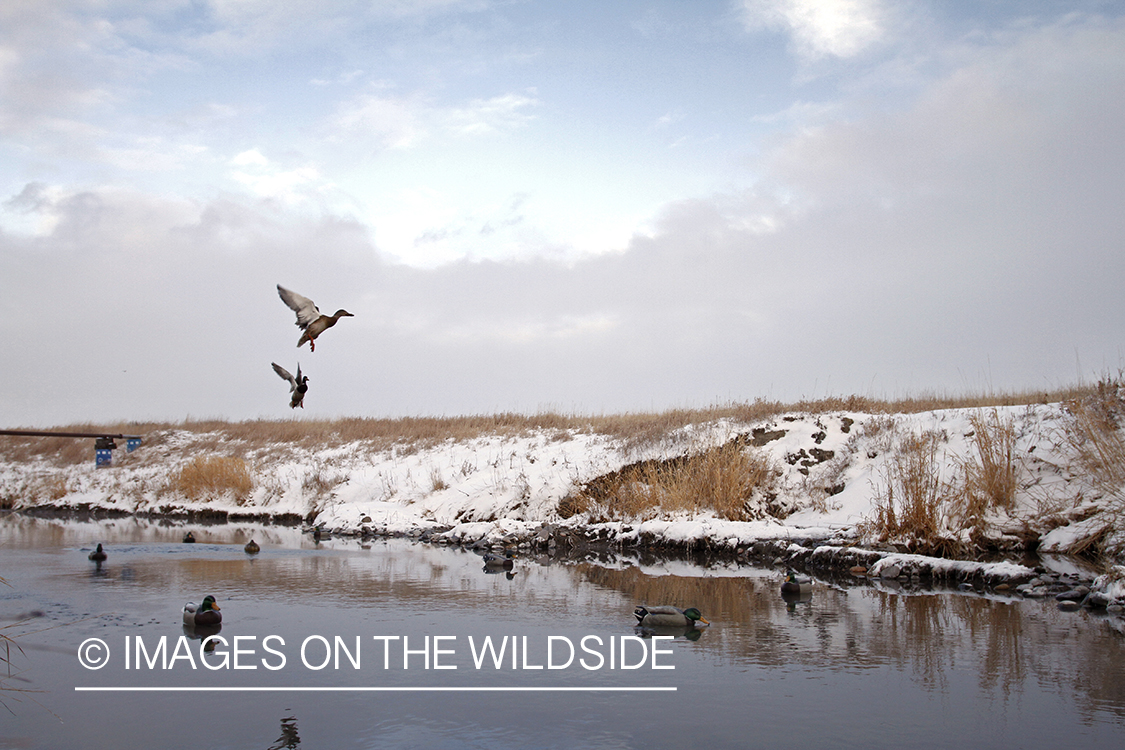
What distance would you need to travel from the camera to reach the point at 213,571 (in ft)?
46.4

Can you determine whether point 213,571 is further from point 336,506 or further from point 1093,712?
point 1093,712

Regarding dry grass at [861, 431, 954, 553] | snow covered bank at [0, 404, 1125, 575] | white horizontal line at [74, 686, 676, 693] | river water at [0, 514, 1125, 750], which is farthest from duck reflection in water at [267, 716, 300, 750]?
dry grass at [861, 431, 954, 553]

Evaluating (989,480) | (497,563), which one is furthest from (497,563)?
(989,480)

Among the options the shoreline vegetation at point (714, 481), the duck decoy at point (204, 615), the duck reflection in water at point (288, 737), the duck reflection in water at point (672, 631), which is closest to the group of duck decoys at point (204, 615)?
the duck decoy at point (204, 615)

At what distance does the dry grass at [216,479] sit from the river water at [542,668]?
14320mm

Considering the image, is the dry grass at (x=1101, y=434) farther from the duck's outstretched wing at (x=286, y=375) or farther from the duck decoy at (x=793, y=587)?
the duck's outstretched wing at (x=286, y=375)

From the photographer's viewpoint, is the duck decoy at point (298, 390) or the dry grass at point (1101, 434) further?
the dry grass at point (1101, 434)

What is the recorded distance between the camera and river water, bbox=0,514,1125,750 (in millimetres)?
6094

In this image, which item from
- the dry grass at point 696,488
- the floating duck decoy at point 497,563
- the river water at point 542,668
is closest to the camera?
the river water at point 542,668

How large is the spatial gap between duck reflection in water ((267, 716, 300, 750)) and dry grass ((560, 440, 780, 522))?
40.1 ft

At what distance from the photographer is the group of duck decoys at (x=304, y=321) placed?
5.98 metres

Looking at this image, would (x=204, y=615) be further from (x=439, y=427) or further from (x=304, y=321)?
(x=439, y=427)

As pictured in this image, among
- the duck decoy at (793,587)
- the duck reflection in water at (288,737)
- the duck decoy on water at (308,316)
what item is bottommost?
the duck reflection in water at (288,737)

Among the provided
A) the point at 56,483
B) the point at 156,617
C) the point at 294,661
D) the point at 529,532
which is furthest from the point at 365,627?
the point at 56,483
